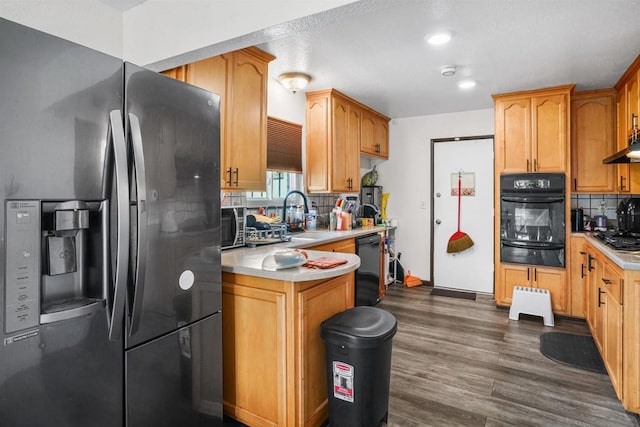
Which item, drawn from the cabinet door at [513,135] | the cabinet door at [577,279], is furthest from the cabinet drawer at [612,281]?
the cabinet door at [513,135]

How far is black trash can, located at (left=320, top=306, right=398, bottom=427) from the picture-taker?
1.76 metres

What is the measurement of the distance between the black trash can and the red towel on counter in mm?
305

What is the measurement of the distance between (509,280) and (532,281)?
0.72 ft

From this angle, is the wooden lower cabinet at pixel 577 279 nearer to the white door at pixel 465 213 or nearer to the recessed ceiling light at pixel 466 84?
the white door at pixel 465 213

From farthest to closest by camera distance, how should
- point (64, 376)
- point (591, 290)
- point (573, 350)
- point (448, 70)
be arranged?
1. point (591, 290)
2. point (448, 70)
3. point (573, 350)
4. point (64, 376)

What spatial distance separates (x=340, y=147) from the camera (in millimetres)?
4020

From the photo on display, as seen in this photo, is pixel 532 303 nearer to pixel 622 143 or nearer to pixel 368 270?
pixel 368 270

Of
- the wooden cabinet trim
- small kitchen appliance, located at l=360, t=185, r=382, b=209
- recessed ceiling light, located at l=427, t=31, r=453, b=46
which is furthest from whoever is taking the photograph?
small kitchen appliance, located at l=360, t=185, r=382, b=209

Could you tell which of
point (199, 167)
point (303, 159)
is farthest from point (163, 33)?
point (303, 159)

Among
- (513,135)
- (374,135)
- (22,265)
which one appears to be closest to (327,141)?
(374,135)

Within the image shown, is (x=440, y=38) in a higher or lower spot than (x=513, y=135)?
higher

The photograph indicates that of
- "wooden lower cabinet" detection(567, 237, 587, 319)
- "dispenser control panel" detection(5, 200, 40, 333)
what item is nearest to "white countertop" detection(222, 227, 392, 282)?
"dispenser control panel" detection(5, 200, 40, 333)

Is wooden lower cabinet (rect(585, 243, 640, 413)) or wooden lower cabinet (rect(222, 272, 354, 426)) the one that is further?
wooden lower cabinet (rect(585, 243, 640, 413))

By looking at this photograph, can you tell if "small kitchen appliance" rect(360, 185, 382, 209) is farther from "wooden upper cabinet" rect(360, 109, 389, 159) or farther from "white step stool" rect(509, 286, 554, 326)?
"white step stool" rect(509, 286, 554, 326)
